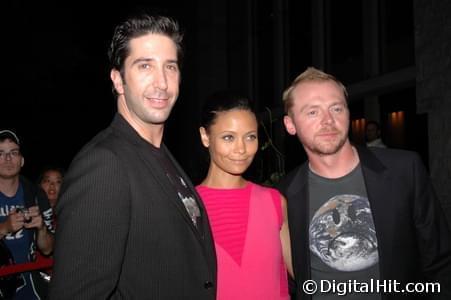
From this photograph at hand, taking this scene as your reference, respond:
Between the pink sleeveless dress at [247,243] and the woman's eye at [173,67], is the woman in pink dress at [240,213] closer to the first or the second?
the pink sleeveless dress at [247,243]

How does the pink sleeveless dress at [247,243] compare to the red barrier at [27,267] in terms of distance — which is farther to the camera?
the red barrier at [27,267]

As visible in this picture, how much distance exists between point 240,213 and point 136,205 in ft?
2.67

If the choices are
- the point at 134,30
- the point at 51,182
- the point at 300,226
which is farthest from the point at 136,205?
the point at 51,182

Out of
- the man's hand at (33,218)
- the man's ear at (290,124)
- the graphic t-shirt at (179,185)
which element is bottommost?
the man's hand at (33,218)

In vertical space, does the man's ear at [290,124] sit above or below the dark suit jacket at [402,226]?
above

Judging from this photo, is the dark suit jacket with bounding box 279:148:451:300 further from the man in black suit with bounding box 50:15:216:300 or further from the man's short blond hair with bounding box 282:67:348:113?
the man in black suit with bounding box 50:15:216:300

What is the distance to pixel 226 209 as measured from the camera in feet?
6.25

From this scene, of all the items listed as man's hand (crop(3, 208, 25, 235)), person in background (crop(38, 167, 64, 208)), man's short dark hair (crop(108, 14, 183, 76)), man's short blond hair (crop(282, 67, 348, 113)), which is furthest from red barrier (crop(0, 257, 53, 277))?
man's short blond hair (crop(282, 67, 348, 113))

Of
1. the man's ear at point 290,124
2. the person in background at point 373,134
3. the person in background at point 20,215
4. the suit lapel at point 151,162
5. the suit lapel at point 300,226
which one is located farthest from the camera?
the person in background at point 373,134

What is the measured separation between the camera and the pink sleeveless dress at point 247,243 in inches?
70.4

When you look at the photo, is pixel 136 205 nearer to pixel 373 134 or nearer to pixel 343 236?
pixel 343 236

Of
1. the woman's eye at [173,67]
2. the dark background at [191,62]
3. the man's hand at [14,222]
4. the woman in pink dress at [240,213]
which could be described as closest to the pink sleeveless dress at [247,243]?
the woman in pink dress at [240,213]

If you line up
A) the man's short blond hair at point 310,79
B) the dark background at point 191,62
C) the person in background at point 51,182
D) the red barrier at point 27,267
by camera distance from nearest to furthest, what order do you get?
the man's short blond hair at point 310,79 < the red barrier at point 27,267 < the person in background at point 51,182 < the dark background at point 191,62

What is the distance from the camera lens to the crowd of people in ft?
3.57
